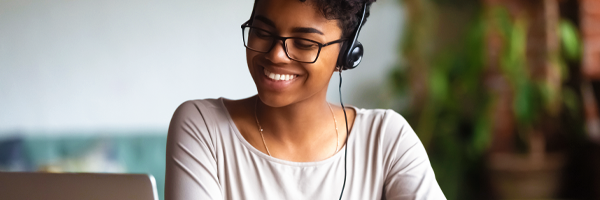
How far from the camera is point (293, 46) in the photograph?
3.18 feet

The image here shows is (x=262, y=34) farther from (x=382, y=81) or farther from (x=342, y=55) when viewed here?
(x=382, y=81)

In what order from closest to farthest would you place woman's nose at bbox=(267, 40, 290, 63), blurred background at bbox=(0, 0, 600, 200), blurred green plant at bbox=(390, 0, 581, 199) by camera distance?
woman's nose at bbox=(267, 40, 290, 63), blurred background at bbox=(0, 0, 600, 200), blurred green plant at bbox=(390, 0, 581, 199)

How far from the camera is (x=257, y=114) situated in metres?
1.16

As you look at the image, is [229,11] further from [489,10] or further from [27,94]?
[489,10]

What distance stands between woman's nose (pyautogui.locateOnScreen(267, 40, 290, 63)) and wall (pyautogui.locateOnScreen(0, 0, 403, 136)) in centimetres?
138

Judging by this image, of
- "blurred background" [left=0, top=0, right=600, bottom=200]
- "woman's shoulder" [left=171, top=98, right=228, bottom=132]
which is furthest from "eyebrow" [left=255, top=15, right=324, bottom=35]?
"blurred background" [left=0, top=0, right=600, bottom=200]

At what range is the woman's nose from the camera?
955 millimetres

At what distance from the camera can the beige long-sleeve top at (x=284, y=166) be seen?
1.05 m

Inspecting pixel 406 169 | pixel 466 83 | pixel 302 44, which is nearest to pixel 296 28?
pixel 302 44

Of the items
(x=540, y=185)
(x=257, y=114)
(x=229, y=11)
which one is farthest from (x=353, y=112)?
(x=540, y=185)

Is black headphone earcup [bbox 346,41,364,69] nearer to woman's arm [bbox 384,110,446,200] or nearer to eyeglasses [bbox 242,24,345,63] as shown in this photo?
eyeglasses [bbox 242,24,345,63]

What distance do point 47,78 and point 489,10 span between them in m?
2.19

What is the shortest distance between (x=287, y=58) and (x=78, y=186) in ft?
1.46

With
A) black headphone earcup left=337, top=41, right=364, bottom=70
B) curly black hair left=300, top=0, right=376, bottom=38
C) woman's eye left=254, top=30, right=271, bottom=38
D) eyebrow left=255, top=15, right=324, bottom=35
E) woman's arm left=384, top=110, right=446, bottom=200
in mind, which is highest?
curly black hair left=300, top=0, right=376, bottom=38
